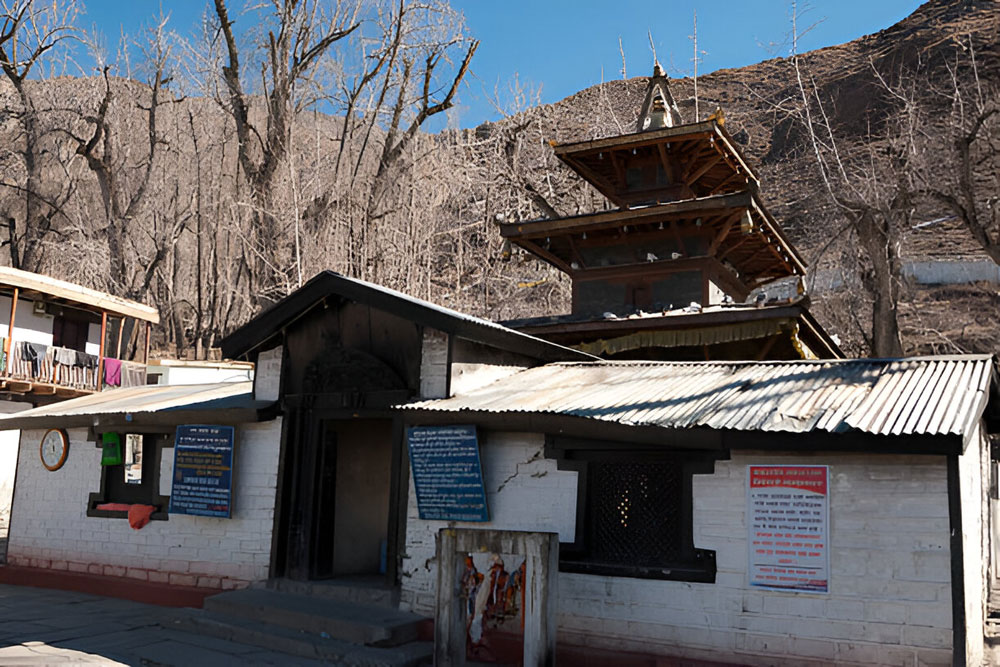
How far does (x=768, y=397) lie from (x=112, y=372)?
25.7 metres

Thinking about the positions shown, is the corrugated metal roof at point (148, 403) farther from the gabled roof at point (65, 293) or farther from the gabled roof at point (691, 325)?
the gabled roof at point (65, 293)

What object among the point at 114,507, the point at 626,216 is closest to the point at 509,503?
the point at 114,507

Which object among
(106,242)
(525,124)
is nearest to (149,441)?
(525,124)

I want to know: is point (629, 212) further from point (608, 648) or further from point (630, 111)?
point (630, 111)

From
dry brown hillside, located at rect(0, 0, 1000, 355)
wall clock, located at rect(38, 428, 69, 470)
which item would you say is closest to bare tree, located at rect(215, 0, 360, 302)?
dry brown hillside, located at rect(0, 0, 1000, 355)

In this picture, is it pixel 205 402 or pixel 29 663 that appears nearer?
pixel 29 663

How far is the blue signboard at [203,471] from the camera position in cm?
1076

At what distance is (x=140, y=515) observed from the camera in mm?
11609

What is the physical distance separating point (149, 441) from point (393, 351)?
4404 millimetres

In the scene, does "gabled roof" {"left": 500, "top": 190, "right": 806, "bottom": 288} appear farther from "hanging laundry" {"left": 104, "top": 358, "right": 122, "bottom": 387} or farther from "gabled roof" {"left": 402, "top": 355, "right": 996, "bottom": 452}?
"hanging laundry" {"left": 104, "top": 358, "right": 122, "bottom": 387}

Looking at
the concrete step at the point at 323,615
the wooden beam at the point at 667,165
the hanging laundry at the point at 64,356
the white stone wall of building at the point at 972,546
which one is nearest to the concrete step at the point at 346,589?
the concrete step at the point at 323,615

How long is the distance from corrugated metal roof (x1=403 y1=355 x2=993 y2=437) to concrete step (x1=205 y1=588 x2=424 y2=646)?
222cm

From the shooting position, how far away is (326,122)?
49.3 meters

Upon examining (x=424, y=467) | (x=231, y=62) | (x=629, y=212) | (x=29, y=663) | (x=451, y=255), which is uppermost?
(x=231, y=62)
